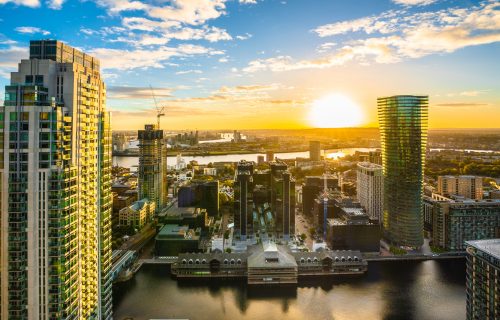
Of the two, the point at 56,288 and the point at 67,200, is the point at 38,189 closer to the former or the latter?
the point at 67,200

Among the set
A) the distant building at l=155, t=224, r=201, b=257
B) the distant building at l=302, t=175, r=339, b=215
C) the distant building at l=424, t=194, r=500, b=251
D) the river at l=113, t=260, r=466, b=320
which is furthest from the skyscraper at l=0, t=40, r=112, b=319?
the distant building at l=302, t=175, r=339, b=215

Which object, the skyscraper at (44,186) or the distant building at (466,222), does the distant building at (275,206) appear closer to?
the distant building at (466,222)

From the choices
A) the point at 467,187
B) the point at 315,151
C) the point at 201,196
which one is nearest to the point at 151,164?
the point at 201,196

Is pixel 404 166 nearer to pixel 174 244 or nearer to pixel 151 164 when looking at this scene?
pixel 174 244

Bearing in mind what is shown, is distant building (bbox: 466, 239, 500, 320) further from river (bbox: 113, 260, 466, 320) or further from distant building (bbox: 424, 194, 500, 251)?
distant building (bbox: 424, 194, 500, 251)

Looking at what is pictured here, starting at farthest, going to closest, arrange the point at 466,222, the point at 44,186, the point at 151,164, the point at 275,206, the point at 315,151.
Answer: the point at 315,151
the point at 151,164
the point at 275,206
the point at 466,222
the point at 44,186

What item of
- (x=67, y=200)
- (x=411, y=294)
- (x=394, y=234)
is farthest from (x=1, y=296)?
(x=394, y=234)
